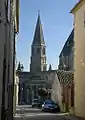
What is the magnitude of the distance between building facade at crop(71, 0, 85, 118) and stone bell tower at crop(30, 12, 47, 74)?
115 metres

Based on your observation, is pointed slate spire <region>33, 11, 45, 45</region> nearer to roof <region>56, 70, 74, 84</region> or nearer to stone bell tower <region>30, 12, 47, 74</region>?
stone bell tower <region>30, 12, 47, 74</region>

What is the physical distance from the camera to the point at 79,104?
130 ft

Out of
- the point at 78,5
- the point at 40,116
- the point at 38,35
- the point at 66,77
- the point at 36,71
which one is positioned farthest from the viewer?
the point at 36,71

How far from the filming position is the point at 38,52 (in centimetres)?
16238

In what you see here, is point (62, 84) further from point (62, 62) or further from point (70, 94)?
point (62, 62)

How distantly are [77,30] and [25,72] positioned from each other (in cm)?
12046

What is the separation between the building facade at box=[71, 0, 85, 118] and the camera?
3825cm

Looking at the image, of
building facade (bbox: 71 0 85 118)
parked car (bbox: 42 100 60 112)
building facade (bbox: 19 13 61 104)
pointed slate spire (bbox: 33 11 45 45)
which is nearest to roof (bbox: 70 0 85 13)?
building facade (bbox: 71 0 85 118)

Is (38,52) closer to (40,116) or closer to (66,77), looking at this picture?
(66,77)

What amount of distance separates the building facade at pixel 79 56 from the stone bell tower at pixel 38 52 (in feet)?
379

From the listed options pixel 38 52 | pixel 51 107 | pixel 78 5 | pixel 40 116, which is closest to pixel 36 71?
pixel 38 52

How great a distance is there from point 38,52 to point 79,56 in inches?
4816

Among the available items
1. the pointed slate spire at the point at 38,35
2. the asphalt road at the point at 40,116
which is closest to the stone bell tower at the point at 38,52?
the pointed slate spire at the point at 38,35

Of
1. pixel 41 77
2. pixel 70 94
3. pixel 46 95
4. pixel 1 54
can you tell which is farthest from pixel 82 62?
pixel 41 77
